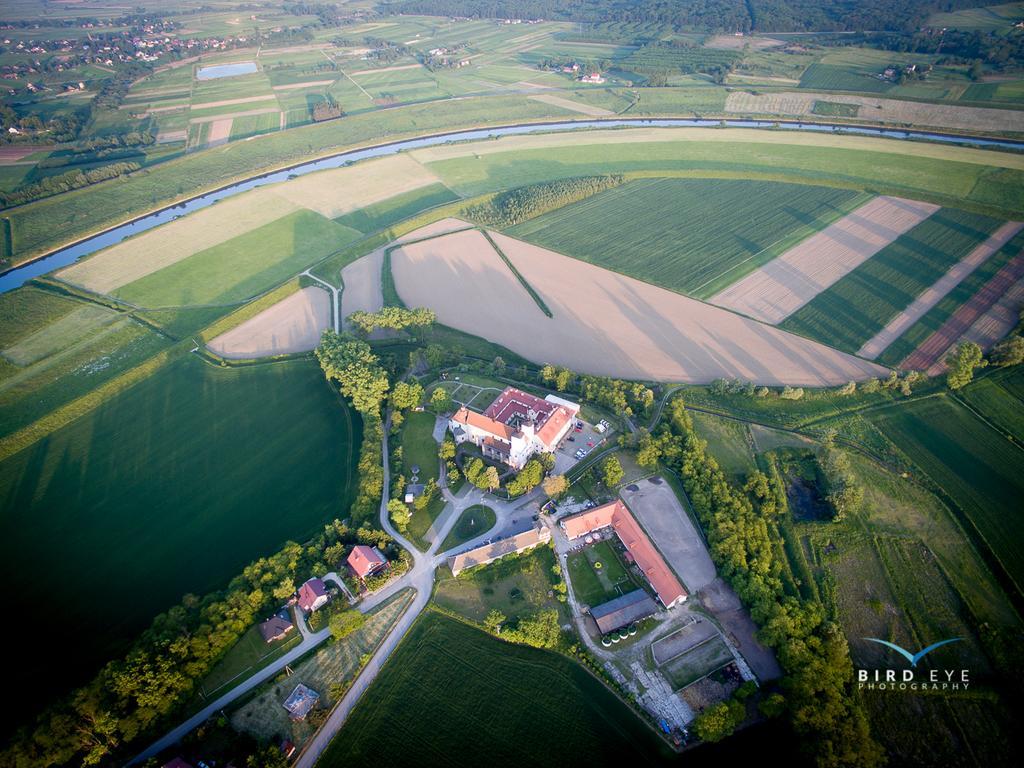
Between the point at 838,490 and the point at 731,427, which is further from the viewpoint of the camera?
the point at 731,427

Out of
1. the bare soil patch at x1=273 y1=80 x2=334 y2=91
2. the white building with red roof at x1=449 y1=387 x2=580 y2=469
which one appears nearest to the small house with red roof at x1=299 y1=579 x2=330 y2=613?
the white building with red roof at x1=449 y1=387 x2=580 y2=469

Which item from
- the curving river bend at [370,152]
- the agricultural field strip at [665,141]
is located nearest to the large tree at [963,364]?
the agricultural field strip at [665,141]

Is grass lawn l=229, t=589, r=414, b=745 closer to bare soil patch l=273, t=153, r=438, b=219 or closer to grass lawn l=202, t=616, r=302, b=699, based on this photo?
grass lawn l=202, t=616, r=302, b=699

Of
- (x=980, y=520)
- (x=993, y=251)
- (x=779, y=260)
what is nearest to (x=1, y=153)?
(x=779, y=260)

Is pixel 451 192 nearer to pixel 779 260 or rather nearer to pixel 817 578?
pixel 779 260

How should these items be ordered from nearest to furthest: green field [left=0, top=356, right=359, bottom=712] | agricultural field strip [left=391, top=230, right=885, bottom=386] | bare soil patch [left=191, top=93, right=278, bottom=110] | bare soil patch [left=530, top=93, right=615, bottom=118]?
green field [left=0, top=356, right=359, bottom=712]
agricultural field strip [left=391, top=230, right=885, bottom=386]
bare soil patch [left=530, top=93, right=615, bottom=118]
bare soil patch [left=191, top=93, right=278, bottom=110]

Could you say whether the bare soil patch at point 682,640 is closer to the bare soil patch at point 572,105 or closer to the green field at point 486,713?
the green field at point 486,713
